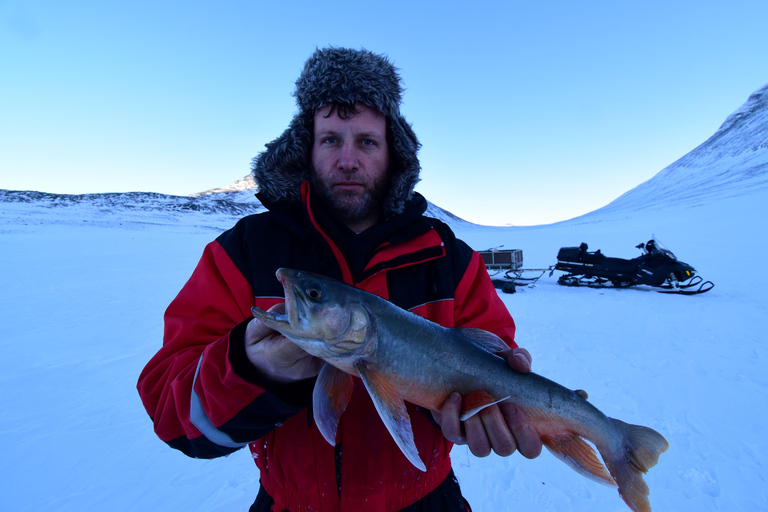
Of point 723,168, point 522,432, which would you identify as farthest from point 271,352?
point 723,168

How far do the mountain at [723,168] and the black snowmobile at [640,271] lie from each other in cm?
4421

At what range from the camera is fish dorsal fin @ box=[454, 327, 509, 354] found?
2.01m

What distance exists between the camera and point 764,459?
3.48m

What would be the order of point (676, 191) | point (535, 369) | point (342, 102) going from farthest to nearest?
point (676, 191), point (535, 369), point (342, 102)

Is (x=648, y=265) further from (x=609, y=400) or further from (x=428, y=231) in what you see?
(x=428, y=231)

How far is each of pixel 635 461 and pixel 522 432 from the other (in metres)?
0.95

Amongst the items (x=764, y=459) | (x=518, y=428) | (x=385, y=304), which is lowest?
(x=764, y=459)

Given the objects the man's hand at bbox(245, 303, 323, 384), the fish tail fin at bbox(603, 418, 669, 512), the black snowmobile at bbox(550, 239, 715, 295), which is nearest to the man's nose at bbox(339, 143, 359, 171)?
the man's hand at bbox(245, 303, 323, 384)

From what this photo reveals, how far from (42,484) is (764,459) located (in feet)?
23.6

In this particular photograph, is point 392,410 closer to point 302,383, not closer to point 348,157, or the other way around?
point 302,383

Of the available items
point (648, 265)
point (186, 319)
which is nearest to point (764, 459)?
point (186, 319)

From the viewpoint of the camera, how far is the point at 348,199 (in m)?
2.44

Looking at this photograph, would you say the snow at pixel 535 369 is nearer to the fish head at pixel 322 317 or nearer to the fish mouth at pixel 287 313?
the fish head at pixel 322 317

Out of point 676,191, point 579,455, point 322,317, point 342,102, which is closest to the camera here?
point 322,317
